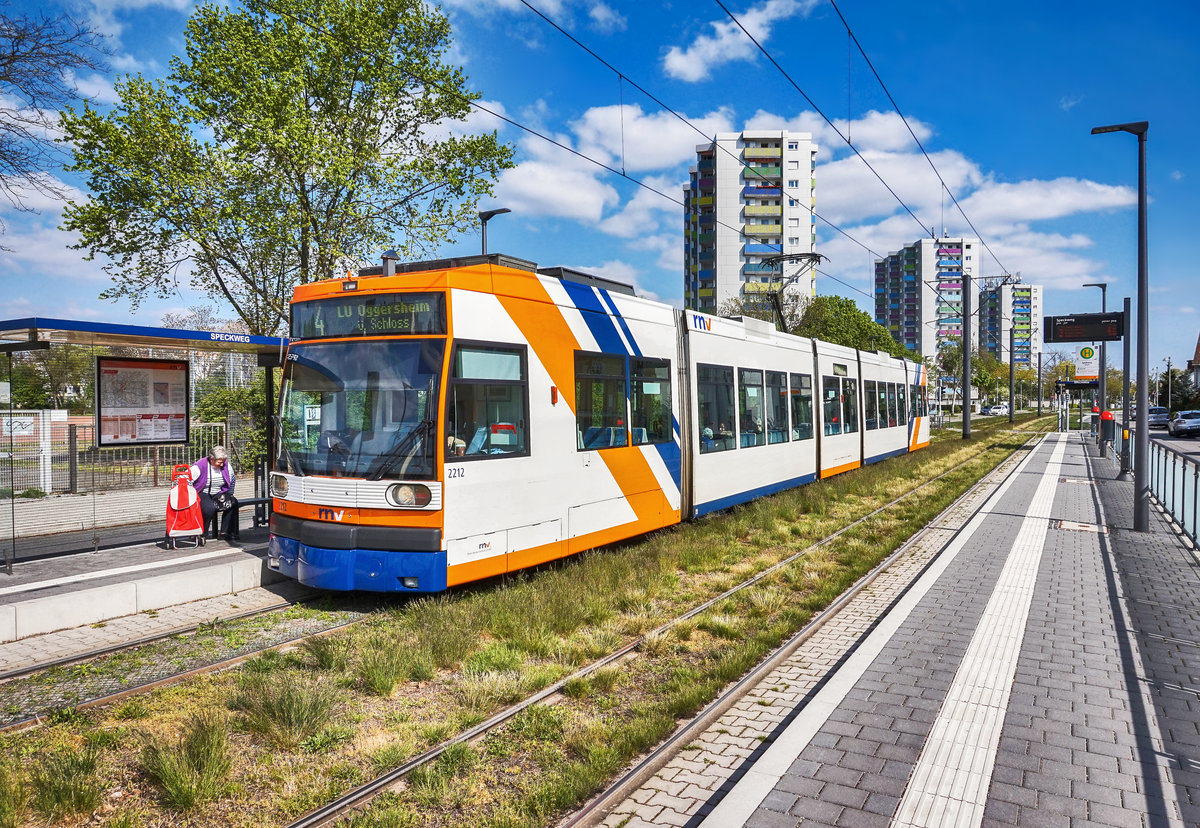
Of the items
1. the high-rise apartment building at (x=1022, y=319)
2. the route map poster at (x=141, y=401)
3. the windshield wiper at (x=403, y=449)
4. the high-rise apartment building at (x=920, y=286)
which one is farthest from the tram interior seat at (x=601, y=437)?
the high-rise apartment building at (x=1022, y=319)

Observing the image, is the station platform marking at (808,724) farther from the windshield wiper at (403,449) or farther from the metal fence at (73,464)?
the metal fence at (73,464)

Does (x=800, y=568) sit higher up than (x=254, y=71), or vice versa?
(x=254, y=71)

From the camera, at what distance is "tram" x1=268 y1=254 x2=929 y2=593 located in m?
7.12

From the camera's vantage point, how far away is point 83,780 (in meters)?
3.92

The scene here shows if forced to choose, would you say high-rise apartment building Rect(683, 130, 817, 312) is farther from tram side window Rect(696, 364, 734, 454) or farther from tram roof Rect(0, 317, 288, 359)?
tram roof Rect(0, 317, 288, 359)

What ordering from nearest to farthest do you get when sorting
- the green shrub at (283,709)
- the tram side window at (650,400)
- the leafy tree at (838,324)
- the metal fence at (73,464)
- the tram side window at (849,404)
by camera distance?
the green shrub at (283,709), the tram side window at (650,400), the metal fence at (73,464), the tram side window at (849,404), the leafy tree at (838,324)

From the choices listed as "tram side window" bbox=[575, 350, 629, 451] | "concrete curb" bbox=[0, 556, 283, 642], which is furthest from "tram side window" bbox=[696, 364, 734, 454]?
"concrete curb" bbox=[0, 556, 283, 642]

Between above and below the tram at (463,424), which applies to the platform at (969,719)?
below

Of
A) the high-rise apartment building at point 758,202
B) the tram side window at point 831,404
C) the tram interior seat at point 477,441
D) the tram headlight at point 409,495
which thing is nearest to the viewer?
the tram headlight at point 409,495

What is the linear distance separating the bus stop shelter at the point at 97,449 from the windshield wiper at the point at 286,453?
1.48 m

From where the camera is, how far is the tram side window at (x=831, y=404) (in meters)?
17.8

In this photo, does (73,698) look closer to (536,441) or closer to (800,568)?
(536,441)

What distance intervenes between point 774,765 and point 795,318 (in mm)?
54405

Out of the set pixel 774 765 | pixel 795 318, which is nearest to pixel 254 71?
pixel 774 765
